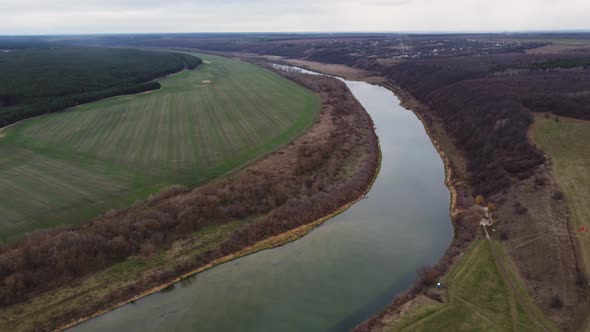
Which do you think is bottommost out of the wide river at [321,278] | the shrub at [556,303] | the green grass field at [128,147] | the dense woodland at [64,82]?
the wide river at [321,278]

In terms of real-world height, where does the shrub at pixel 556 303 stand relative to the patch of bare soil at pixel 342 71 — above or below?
below

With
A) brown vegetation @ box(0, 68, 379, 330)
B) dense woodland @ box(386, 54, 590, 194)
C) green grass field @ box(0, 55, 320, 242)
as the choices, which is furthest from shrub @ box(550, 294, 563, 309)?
green grass field @ box(0, 55, 320, 242)

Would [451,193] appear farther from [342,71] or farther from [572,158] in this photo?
[342,71]

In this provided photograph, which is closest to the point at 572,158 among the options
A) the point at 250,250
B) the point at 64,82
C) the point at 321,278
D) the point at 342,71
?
the point at 321,278

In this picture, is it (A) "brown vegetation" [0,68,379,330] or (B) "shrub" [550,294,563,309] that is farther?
(A) "brown vegetation" [0,68,379,330]

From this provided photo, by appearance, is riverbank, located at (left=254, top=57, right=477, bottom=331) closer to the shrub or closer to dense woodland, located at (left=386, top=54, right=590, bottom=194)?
dense woodland, located at (left=386, top=54, right=590, bottom=194)

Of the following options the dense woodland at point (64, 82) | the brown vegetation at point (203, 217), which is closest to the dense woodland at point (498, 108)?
the brown vegetation at point (203, 217)

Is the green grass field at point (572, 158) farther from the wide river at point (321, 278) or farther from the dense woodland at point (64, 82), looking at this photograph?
the dense woodland at point (64, 82)

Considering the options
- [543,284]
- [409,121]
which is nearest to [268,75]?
[409,121]
